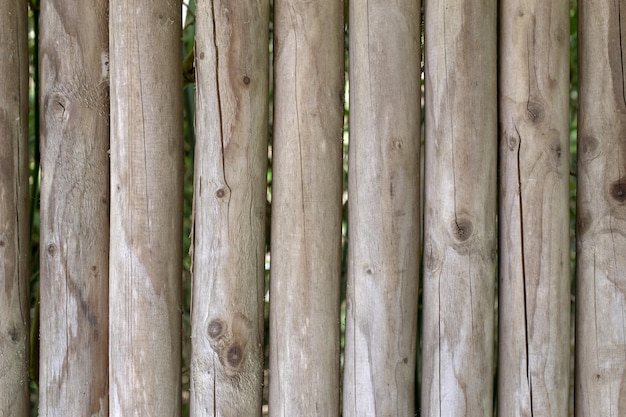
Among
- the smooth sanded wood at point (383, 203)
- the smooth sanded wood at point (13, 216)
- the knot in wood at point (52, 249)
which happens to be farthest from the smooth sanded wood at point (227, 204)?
the smooth sanded wood at point (13, 216)

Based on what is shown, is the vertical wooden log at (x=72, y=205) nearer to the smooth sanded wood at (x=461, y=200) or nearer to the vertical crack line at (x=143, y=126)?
the vertical crack line at (x=143, y=126)

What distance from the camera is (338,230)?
2047 millimetres

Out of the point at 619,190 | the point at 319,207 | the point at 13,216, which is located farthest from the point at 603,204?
the point at 13,216

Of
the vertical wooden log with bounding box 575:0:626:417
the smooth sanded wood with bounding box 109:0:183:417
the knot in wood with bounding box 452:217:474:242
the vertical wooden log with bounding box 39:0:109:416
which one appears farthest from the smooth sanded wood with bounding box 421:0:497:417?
the vertical wooden log with bounding box 39:0:109:416

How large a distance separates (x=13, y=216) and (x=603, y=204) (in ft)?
5.20

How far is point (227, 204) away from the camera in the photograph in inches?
78.4

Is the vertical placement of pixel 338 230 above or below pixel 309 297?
above

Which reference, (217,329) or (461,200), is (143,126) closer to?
(217,329)

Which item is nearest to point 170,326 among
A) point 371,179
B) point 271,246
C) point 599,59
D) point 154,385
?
point 154,385

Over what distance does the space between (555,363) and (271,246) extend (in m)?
0.82

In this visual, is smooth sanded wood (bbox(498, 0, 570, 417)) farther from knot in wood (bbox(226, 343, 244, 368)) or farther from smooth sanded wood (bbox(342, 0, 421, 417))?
knot in wood (bbox(226, 343, 244, 368))

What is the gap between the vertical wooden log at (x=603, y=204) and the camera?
2.03 m

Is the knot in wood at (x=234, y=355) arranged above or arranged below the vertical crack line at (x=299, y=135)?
below

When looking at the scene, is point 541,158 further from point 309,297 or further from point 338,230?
point 309,297
